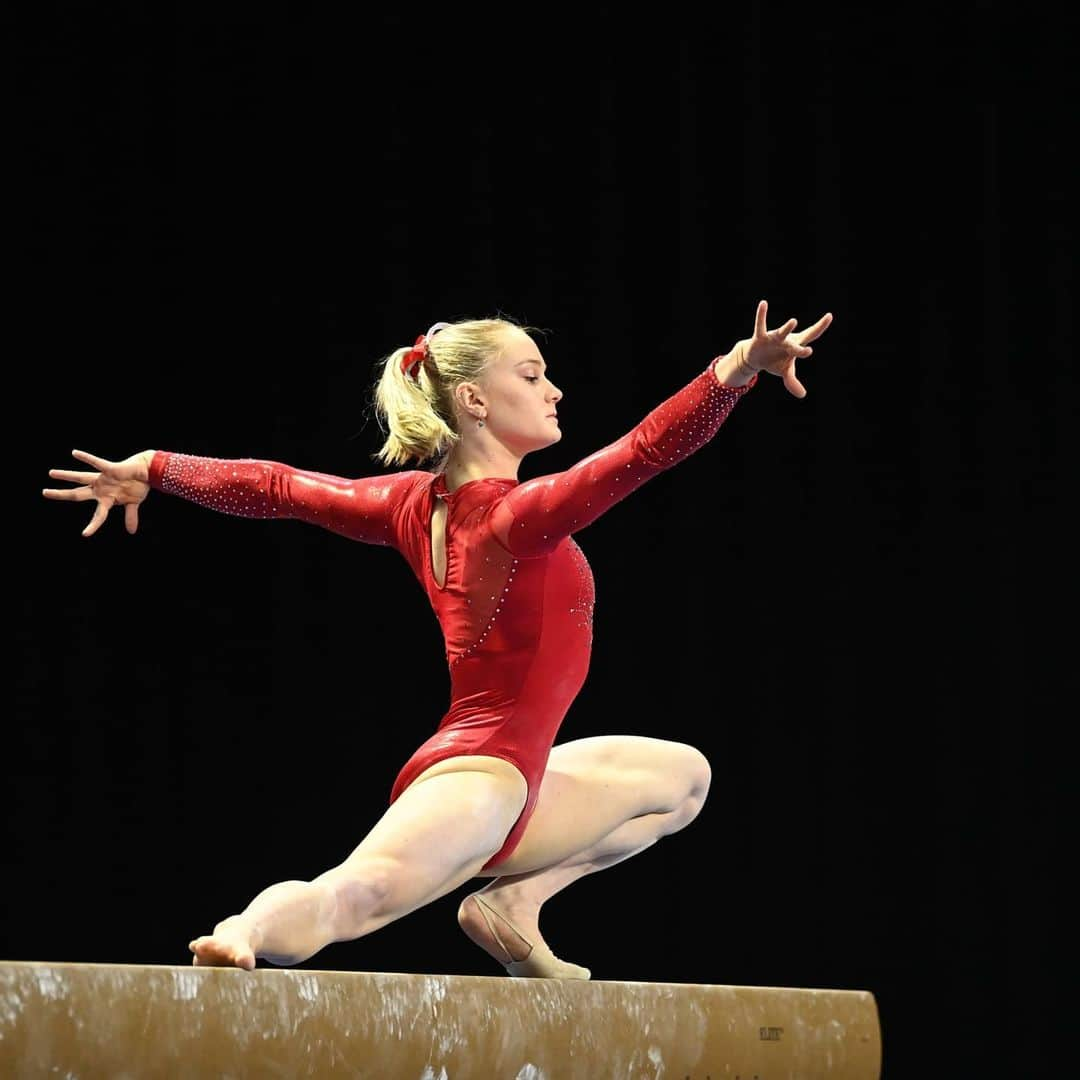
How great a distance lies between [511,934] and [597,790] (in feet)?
0.81

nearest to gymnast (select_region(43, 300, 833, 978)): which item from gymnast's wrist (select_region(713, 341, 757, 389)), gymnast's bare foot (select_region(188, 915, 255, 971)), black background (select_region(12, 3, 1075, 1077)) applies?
gymnast's wrist (select_region(713, 341, 757, 389))

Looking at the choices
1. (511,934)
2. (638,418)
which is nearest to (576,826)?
(511,934)

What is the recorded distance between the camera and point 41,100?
3676 millimetres

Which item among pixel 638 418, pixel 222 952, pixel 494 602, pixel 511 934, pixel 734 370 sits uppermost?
pixel 638 418

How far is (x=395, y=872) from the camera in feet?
6.62

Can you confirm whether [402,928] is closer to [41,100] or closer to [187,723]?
[187,723]

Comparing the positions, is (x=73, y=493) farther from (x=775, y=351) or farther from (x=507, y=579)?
(x=775, y=351)

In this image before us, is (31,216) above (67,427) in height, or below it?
above

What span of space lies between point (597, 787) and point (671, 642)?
5.31 ft

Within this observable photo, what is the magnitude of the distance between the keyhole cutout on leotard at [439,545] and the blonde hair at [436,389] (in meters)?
0.10

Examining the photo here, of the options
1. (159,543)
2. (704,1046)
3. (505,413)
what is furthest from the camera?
(159,543)

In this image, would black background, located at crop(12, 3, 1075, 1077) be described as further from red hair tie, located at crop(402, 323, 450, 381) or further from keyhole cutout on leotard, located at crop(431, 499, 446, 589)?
keyhole cutout on leotard, located at crop(431, 499, 446, 589)

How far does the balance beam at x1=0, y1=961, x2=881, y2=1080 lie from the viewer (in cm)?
150

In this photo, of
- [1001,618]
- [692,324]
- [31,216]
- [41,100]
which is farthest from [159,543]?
[1001,618]
